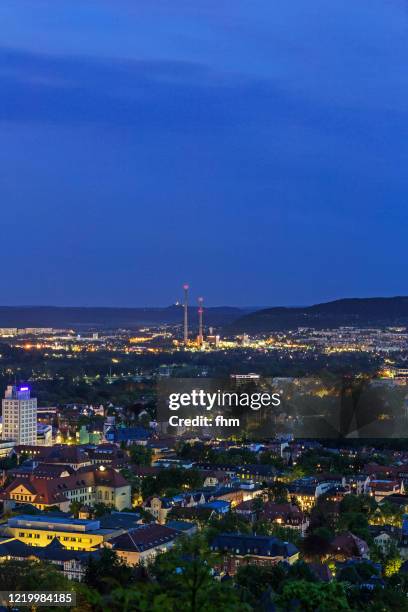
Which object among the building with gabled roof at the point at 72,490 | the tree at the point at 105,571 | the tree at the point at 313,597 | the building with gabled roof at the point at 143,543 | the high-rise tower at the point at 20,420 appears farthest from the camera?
the high-rise tower at the point at 20,420

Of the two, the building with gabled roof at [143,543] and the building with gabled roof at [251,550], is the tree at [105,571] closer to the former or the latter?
the building with gabled roof at [143,543]

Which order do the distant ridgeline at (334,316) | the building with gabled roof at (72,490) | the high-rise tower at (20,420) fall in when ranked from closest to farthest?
the building with gabled roof at (72,490), the high-rise tower at (20,420), the distant ridgeline at (334,316)

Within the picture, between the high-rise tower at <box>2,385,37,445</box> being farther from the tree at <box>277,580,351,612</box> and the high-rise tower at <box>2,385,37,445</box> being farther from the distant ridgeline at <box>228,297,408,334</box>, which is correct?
→ the distant ridgeline at <box>228,297,408,334</box>

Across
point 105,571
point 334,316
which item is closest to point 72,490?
point 105,571

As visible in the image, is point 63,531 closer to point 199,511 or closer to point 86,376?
point 199,511

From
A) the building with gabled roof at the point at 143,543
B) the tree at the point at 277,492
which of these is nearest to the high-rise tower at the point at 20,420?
the tree at the point at 277,492

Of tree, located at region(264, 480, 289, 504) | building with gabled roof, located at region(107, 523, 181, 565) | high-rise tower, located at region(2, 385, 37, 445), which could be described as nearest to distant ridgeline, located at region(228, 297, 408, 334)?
high-rise tower, located at region(2, 385, 37, 445)

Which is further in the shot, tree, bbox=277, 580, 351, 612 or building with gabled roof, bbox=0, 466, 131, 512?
building with gabled roof, bbox=0, 466, 131, 512
